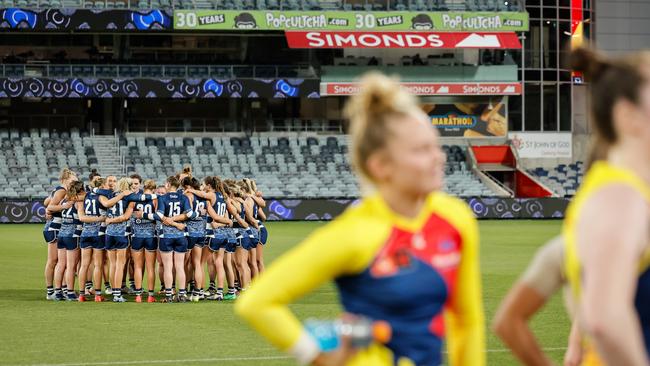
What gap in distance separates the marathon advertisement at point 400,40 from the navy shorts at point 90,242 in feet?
128

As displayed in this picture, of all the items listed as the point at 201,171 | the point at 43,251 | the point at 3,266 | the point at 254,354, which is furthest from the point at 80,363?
the point at 201,171

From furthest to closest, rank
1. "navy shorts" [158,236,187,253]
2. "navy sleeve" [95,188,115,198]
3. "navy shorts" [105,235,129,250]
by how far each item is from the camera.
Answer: "navy shorts" [105,235,129,250] → "navy shorts" [158,236,187,253] → "navy sleeve" [95,188,115,198]

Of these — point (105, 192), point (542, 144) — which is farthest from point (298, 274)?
point (542, 144)

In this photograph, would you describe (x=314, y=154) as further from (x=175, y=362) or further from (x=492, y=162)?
(x=175, y=362)

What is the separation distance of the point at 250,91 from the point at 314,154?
14.2 ft

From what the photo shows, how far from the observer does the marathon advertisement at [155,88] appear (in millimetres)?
57219

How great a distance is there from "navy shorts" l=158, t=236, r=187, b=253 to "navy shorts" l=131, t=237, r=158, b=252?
0.28 meters

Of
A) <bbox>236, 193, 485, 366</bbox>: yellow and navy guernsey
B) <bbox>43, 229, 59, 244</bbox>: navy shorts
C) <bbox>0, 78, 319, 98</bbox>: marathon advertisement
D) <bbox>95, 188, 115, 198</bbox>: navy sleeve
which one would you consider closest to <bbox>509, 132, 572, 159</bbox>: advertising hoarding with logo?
<bbox>0, 78, 319, 98</bbox>: marathon advertisement

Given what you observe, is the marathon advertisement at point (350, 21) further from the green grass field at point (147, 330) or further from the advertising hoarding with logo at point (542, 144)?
the green grass field at point (147, 330)

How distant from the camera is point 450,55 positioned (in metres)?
63.7

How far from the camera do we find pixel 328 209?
1956 inches

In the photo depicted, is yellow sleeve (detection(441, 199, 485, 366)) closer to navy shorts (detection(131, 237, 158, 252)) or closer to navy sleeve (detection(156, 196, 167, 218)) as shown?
navy sleeve (detection(156, 196, 167, 218))

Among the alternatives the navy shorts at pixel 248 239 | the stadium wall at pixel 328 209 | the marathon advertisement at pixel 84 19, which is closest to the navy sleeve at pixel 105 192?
the navy shorts at pixel 248 239

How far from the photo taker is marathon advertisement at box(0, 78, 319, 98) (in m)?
57.2
